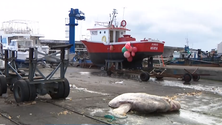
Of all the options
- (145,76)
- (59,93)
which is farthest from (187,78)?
(59,93)

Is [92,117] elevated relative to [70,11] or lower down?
lower down

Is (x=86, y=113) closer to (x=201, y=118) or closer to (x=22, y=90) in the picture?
(x=22, y=90)

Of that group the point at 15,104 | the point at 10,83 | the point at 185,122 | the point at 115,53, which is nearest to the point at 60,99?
the point at 15,104

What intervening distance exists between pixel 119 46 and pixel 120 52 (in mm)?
497

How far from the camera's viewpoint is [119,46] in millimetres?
20109

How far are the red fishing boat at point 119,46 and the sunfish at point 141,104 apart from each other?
1197 centimetres

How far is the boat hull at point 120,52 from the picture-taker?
61.6 ft

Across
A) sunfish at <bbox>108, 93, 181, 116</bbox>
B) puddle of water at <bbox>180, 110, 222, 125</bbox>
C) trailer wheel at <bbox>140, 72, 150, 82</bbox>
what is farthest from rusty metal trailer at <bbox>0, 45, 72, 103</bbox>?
trailer wheel at <bbox>140, 72, 150, 82</bbox>

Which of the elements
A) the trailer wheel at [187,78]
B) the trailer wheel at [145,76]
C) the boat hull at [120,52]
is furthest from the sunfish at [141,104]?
the boat hull at [120,52]

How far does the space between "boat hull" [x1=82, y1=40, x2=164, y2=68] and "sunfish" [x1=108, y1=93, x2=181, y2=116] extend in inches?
471

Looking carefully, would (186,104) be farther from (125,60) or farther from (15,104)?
(125,60)

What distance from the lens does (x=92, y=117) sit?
6035 millimetres

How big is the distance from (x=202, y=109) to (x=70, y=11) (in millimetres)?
35027

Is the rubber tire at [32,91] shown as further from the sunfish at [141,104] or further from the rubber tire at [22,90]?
the sunfish at [141,104]
